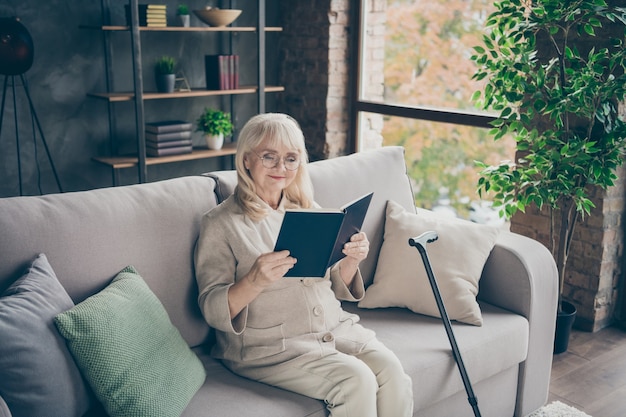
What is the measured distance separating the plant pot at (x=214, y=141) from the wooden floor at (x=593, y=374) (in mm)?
2660

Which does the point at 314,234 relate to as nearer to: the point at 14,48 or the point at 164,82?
the point at 14,48

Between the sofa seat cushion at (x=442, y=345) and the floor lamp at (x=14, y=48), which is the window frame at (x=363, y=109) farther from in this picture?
the floor lamp at (x=14, y=48)

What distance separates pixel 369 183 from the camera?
2.70m

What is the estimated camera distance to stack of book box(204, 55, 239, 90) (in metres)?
4.60

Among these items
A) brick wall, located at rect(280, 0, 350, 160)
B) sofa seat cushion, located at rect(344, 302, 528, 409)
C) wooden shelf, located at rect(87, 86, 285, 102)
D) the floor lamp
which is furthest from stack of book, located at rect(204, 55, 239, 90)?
sofa seat cushion, located at rect(344, 302, 528, 409)

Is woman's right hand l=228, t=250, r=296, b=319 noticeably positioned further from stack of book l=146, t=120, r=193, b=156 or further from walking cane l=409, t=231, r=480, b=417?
stack of book l=146, t=120, r=193, b=156

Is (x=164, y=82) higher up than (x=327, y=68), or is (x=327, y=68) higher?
(x=327, y=68)

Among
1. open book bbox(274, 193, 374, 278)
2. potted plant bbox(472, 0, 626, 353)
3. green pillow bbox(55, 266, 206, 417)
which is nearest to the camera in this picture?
green pillow bbox(55, 266, 206, 417)

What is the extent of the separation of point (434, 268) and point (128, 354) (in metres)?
1.23

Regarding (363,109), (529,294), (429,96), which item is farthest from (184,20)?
(529,294)

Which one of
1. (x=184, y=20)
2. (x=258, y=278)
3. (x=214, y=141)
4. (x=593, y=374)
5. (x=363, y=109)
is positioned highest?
(x=184, y=20)

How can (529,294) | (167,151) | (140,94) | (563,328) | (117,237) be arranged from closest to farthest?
(117,237)
(529,294)
(563,328)
(140,94)
(167,151)

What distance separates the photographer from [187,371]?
6.04 feet

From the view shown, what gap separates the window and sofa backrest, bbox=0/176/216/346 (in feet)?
7.86
